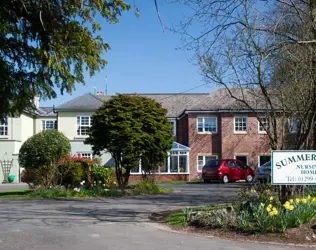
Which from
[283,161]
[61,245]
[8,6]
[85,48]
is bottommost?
[61,245]

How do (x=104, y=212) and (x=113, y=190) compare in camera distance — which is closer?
(x=104, y=212)

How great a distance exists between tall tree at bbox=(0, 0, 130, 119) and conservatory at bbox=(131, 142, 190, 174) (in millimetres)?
27027

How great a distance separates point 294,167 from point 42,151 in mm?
16327

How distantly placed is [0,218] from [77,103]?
28863 mm

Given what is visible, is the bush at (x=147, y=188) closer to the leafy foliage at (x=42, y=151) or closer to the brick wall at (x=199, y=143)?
the leafy foliage at (x=42, y=151)

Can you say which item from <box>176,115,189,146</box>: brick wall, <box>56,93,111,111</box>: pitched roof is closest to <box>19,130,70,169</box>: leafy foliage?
<box>56,93,111,111</box>: pitched roof

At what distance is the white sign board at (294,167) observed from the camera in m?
11.3

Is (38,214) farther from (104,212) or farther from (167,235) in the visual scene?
(167,235)

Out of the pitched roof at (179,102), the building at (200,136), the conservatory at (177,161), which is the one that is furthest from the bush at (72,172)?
the pitched roof at (179,102)

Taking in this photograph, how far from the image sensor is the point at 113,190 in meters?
20.7

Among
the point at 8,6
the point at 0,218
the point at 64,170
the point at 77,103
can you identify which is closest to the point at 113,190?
the point at 64,170

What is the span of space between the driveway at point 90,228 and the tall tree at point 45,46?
9.79ft

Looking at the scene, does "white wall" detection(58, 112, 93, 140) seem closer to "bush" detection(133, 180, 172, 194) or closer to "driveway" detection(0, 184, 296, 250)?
"bush" detection(133, 180, 172, 194)

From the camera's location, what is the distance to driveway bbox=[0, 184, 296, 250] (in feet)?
30.3
